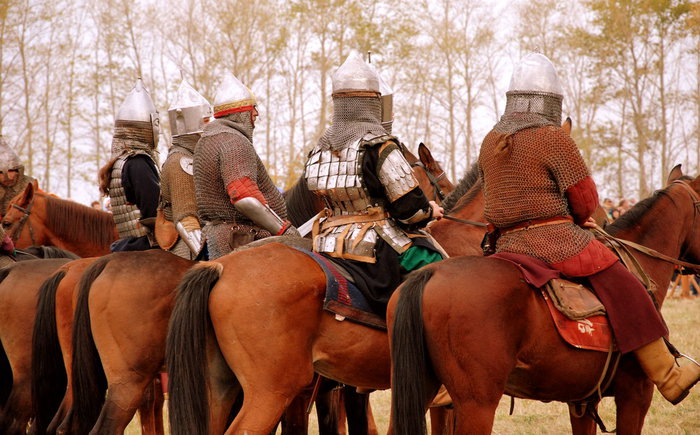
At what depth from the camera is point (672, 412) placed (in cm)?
712

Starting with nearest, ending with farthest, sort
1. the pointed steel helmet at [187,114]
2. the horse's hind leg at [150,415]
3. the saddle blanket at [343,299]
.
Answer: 1. the saddle blanket at [343,299]
2. the horse's hind leg at [150,415]
3. the pointed steel helmet at [187,114]

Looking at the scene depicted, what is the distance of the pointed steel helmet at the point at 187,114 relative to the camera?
654 centimetres

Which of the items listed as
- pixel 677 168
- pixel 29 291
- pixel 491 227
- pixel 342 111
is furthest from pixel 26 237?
pixel 677 168

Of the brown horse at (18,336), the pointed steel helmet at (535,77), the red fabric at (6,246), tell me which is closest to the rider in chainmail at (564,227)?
the pointed steel helmet at (535,77)

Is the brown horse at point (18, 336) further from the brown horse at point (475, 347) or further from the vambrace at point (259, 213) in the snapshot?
the brown horse at point (475, 347)

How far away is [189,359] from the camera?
412cm

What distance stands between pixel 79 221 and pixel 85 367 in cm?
342

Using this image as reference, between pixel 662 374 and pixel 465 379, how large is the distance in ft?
3.71

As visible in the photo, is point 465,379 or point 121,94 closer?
point 465,379

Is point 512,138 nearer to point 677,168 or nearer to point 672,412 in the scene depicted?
point 677,168

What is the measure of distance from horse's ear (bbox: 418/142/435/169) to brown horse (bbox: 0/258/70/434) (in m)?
3.20

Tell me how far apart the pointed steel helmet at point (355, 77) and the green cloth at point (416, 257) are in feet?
3.54

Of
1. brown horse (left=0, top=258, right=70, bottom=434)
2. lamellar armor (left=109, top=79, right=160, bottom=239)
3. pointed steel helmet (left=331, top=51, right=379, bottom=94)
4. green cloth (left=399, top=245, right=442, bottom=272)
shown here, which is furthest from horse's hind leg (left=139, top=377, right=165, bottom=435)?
pointed steel helmet (left=331, top=51, right=379, bottom=94)

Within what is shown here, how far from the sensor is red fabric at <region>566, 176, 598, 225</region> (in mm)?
4270
